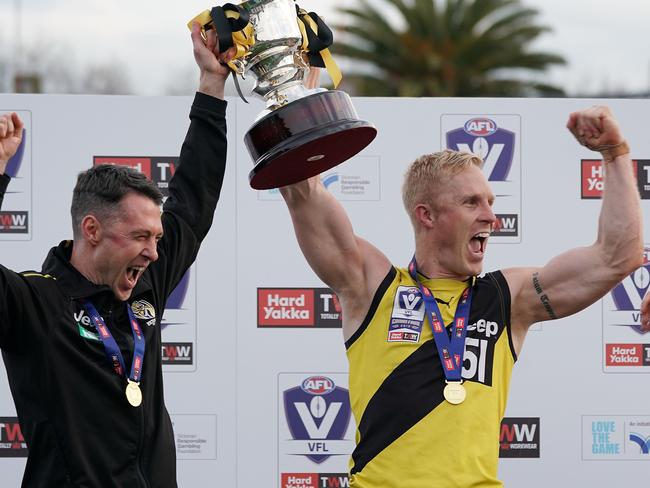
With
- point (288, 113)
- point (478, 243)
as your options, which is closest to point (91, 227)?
point (288, 113)

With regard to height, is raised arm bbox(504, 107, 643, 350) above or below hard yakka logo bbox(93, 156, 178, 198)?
below

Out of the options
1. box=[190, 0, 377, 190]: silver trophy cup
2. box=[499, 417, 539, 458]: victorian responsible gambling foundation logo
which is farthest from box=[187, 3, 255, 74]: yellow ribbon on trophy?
box=[499, 417, 539, 458]: victorian responsible gambling foundation logo

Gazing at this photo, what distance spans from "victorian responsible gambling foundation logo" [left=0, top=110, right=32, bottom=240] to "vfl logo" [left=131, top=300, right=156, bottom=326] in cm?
175

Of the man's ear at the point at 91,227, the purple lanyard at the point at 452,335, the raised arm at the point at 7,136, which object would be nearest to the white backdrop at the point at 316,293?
the purple lanyard at the point at 452,335

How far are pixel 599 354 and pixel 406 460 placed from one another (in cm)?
212

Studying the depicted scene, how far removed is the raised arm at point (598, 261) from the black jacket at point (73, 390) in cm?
126

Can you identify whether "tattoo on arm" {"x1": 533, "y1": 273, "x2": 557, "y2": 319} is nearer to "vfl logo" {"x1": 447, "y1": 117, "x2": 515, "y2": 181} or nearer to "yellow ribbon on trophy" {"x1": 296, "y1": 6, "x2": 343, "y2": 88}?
"yellow ribbon on trophy" {"x1": 296, "y1": 6, "x2": 343, "y2": 88}

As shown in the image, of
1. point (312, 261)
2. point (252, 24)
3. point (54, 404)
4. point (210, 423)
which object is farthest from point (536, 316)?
point (210, 423)

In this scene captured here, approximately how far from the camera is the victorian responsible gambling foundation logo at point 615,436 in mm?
4715

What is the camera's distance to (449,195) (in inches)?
128

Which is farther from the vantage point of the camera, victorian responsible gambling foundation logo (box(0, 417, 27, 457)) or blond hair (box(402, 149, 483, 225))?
victorian responsible gambling foundation logo (box(0, 417, 27, 457))

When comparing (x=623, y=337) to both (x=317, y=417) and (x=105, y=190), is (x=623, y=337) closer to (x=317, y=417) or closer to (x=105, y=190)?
(x=317, y=417)

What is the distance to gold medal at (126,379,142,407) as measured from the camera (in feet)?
9.25

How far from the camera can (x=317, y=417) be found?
15.4 ft
